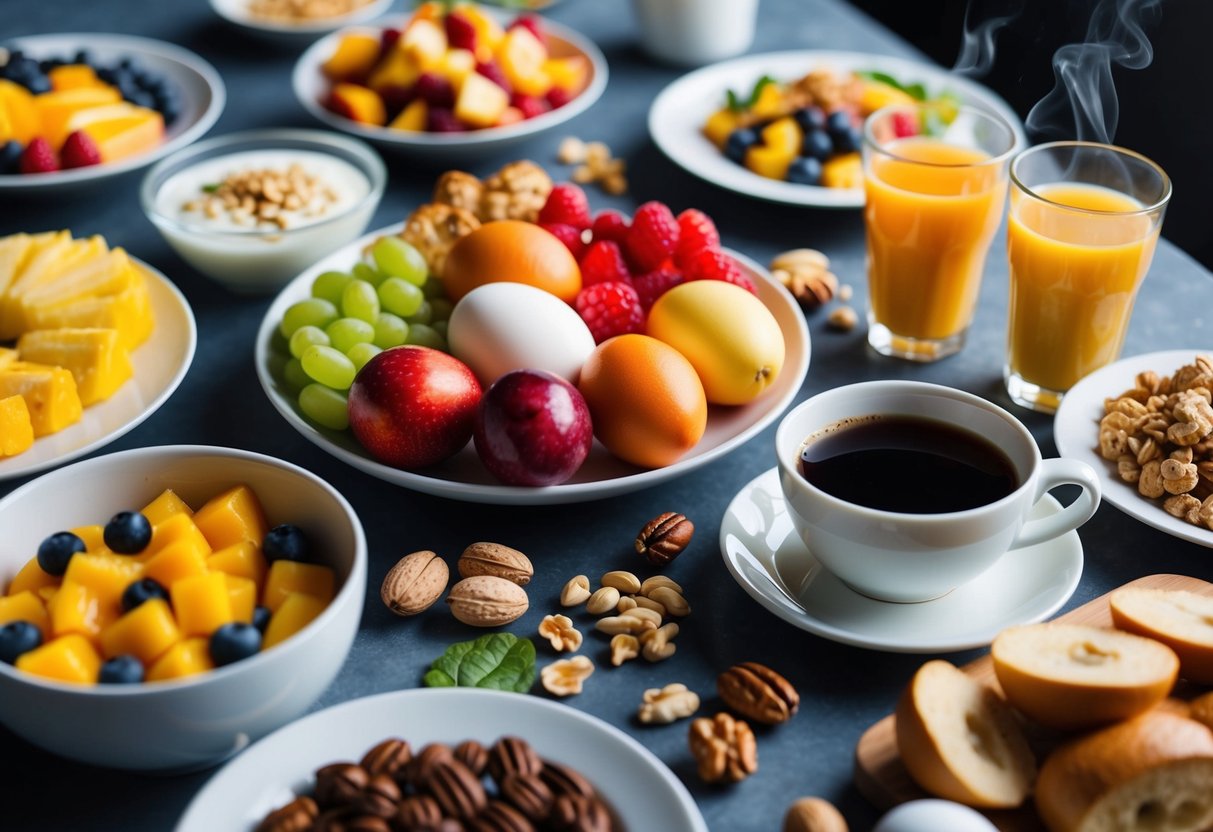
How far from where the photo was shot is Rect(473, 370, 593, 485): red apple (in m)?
1.09

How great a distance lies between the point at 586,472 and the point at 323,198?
28.4 inches

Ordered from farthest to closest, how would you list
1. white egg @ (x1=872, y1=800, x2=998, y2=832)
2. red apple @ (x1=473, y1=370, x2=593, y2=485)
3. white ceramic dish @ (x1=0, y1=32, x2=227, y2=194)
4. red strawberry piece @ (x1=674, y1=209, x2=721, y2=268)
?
white ceramic dish @ (x1=0, y1=32, x2=227, y2=194)
red strawberry piece @ (x1=674, y1=209, x2=721, y2=268)
red apple @ (x1=473, y1=370, x2=593, y2=485)
white egg @ (x1=872, y1=800, x2=998, y2=832)

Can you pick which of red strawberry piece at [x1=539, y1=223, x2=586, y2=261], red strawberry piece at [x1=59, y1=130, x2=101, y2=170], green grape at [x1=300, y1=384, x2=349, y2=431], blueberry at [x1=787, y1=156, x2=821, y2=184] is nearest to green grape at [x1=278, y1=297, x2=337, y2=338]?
green grape at [x1=300, y1=384, x2=349, y2=431]

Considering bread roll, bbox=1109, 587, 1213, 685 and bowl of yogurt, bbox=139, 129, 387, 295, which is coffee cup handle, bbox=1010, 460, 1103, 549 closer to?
bread roll, bbox=1109, 587, 1213, 685

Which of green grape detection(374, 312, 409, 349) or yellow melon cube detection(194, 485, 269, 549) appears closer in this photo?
yellow melon cube detection(194, 485, 269, 549)

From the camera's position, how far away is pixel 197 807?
2.62 feet

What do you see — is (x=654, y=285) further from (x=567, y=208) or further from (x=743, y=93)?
(x=743, y=93)

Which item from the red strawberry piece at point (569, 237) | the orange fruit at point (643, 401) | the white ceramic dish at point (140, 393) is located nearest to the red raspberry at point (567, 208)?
the red strawberry piece at point (569, 237)

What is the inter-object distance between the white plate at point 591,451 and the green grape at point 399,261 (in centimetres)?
12

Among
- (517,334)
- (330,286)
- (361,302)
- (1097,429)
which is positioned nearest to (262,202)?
(330,286)

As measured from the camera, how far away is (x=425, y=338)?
4.38 feet

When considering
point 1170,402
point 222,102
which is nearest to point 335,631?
point 1170,402

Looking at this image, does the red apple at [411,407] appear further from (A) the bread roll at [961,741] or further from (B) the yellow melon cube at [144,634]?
(A) the bread roll at [961,741]

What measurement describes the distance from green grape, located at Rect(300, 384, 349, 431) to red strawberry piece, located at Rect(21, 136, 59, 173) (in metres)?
0.83
